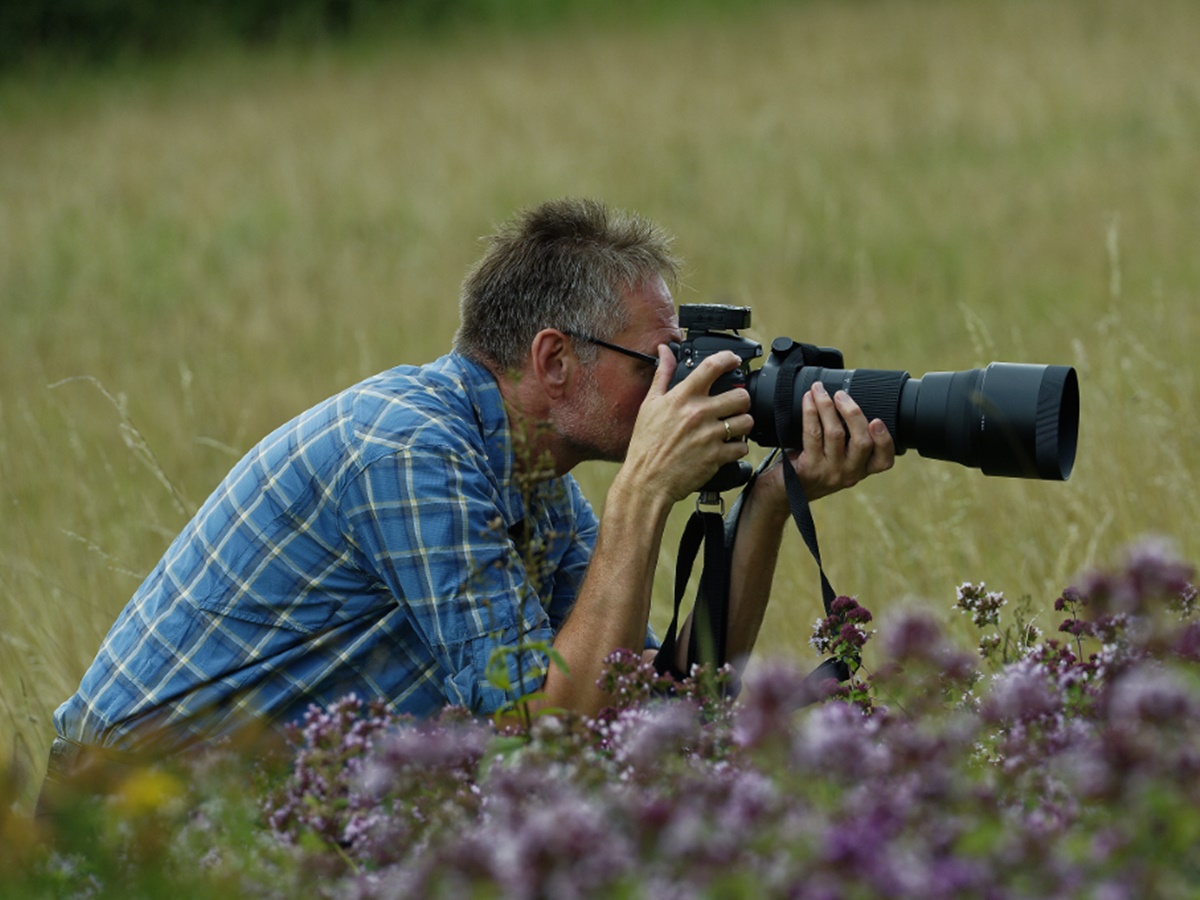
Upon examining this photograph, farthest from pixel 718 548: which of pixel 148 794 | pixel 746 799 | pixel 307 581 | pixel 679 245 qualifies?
pixel 679 245

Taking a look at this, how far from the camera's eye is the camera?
2.37 meters

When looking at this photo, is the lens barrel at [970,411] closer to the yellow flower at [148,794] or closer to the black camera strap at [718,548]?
the black camera strap at [718,548]

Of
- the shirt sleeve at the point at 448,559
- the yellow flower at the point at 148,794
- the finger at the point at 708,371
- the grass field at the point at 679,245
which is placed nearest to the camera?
the yellow flower at the point at 148,794

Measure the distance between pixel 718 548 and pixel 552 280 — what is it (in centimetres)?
57

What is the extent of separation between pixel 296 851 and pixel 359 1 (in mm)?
20124

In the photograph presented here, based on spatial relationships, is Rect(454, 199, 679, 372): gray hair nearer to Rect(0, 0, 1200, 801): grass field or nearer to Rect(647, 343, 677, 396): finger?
Rect(647, 343, 677, 396): finger

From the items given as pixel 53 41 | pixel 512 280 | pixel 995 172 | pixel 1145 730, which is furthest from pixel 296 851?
pixel 53 41

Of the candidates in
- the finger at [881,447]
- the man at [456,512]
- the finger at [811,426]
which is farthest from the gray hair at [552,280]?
the finger at [881,447]

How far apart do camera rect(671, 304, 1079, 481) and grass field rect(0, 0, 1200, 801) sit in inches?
33.7

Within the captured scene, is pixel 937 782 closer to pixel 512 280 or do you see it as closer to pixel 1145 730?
pixel 1145 730

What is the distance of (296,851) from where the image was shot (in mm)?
1456

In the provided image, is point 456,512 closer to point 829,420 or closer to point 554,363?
point 554,363

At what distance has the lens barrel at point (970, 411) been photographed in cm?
236

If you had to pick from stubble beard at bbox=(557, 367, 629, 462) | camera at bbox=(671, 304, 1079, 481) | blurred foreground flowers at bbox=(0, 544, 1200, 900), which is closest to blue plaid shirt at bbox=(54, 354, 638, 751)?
stubble beard at bbox=(557, 367, 629, 462)
